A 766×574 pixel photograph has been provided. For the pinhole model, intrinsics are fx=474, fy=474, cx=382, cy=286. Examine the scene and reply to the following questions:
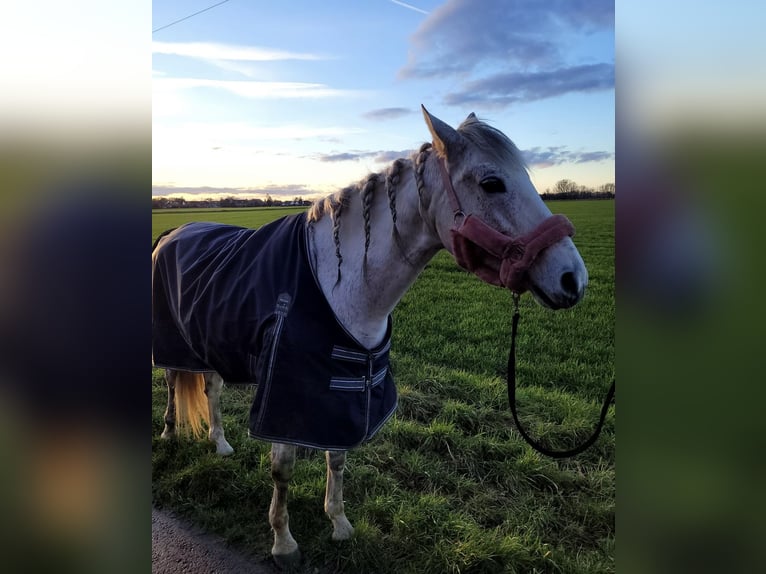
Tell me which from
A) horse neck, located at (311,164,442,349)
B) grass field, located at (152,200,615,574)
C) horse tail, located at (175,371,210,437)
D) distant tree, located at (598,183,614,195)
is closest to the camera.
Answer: horse neck, located at (311,164,442,349)

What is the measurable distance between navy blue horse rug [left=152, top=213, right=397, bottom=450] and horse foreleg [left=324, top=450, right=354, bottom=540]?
420mm

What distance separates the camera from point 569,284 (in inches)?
55.6

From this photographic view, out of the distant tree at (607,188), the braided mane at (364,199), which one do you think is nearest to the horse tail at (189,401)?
the braided mane at (364,199)

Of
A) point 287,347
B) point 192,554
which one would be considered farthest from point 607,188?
point 192,554

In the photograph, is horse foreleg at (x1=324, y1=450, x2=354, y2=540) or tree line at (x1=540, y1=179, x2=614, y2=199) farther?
horse foreleg at (x1=324, y1=450, x2=354, y2=540)

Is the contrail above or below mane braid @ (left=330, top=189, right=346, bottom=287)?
above

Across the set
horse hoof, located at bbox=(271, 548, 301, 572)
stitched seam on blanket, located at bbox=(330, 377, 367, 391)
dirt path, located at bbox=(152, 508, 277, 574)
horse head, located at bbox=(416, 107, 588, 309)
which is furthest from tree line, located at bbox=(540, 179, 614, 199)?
dirt path, located at bbox=(152, 508, 277, 574)

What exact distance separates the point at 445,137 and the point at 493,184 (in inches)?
9.0

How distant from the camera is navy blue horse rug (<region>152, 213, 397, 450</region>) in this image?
1814 mm

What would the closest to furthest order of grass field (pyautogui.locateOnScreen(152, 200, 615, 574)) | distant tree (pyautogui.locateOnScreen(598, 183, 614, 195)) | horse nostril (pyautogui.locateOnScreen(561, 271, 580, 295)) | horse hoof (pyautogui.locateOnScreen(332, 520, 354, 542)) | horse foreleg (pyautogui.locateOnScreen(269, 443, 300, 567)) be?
horse nostril (pyautogui.locateOnScreen(561, 271, 580, 295))
distant tree (pyautogui.locateOnScreen(598, 183, 614, 195))
grass field (pyautogui.locateOnScreen(152, 200, 615, 574))
horse foreleg (pyautogui.locateOnScreen(269, 443, 300, 567))
horse hoof (pyautogui.locateOnScreen(332, 520, 354, 542))
